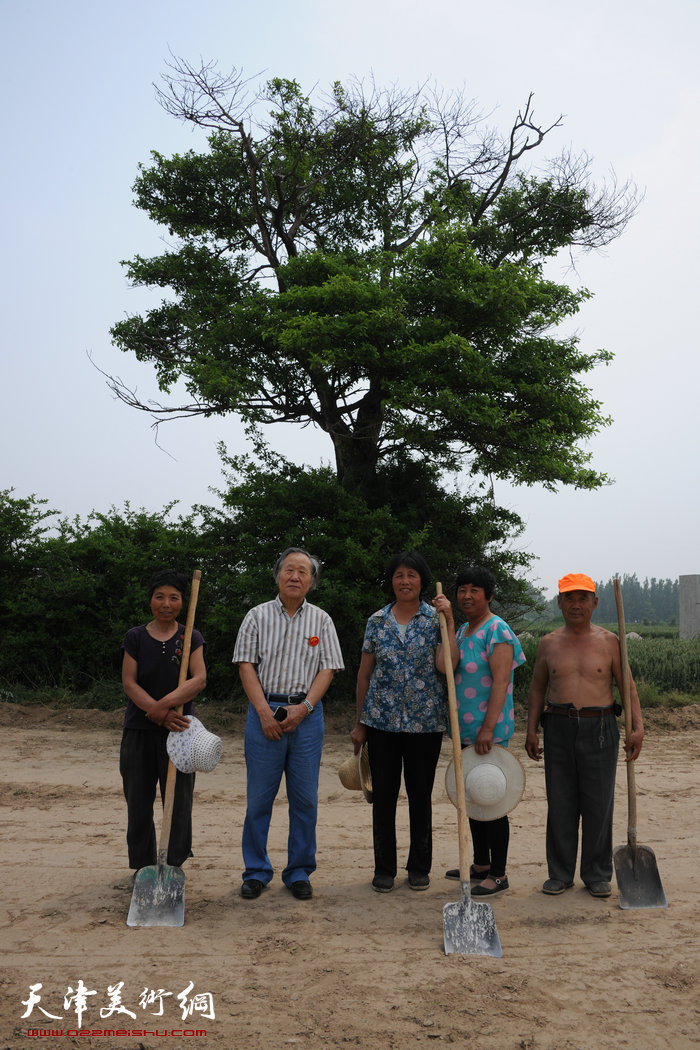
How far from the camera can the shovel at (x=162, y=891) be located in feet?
13.3

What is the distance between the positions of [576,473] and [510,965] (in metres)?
7.78

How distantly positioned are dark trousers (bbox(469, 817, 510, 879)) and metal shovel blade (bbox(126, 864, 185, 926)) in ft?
5.23

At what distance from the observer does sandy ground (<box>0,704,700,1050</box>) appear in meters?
3.04

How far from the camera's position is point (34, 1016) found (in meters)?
3.11

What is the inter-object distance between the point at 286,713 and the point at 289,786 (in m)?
0.43

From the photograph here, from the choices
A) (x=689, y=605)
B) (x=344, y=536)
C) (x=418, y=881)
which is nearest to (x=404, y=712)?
(x=418, y=881)

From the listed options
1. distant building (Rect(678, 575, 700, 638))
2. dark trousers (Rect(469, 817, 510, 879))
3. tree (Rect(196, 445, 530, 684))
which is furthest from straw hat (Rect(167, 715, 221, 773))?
distant building (Rect(678, 575, 700, 638))

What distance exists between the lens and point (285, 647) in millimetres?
4465

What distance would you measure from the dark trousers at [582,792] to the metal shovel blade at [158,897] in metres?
1.99

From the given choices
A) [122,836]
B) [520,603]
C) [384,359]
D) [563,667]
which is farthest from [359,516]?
[563,667]

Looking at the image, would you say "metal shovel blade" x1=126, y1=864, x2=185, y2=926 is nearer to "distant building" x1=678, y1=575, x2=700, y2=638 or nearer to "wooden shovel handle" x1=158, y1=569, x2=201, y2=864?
"wooden shovel handle" x1=158, y1=569, x2=201, y2=864

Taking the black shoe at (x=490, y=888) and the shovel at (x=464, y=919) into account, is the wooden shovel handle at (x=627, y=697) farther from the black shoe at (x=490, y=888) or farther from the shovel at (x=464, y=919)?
the shovel at (x=464, y=919)

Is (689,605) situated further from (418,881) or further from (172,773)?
(172,773)

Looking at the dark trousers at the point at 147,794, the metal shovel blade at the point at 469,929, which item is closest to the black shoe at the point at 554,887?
the metal shovel blade at the point at 469,929
